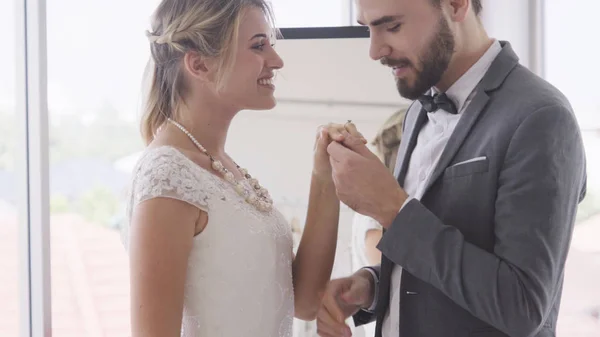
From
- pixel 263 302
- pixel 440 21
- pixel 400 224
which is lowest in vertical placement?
pixel 263 302

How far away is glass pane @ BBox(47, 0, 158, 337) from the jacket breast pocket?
1.89 meters

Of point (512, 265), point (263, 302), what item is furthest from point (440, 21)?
point (263, 302)

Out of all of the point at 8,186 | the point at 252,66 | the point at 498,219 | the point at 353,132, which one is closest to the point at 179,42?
the point at 252,66

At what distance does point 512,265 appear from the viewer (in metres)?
1.38

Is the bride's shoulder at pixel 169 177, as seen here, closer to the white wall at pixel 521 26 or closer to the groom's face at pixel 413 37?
the groom's face at pixel 413 37

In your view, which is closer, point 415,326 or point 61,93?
point 415,326

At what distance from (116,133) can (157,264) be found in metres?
1.73

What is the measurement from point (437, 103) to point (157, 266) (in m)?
0.73

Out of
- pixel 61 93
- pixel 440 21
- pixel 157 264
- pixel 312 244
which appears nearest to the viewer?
pixel 157 264

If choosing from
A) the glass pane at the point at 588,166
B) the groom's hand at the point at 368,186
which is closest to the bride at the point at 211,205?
the groom's hand at the point at 368,186

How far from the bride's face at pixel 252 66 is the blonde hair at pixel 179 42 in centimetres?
2

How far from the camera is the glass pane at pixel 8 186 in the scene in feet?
9.39

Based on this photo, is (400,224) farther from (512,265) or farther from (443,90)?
(443,90)

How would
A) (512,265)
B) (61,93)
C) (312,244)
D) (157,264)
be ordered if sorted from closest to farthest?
(512,265) → (157,264) → (312,244) → (61,93)
